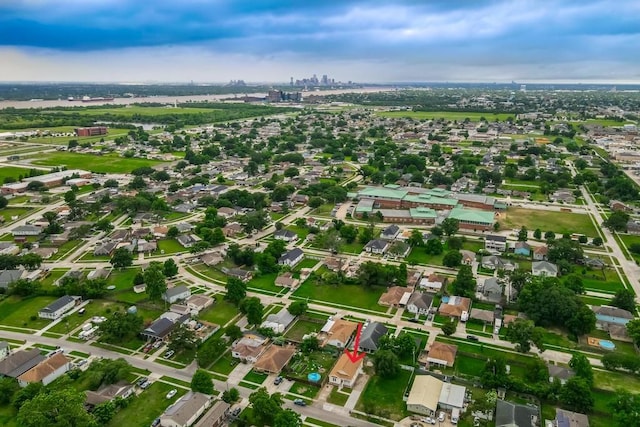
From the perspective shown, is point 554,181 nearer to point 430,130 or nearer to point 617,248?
point 617,248

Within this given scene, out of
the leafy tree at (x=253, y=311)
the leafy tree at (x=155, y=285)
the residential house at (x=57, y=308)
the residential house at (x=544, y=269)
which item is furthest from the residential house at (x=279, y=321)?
the residential house at (x=544, y=269)

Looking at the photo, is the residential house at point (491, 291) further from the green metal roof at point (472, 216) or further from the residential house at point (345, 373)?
the green metal roof at point (472, 216)

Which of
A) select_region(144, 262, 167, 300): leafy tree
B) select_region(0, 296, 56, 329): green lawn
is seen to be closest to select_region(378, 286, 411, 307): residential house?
select_region(144, 262, 167, 300): leafy tree

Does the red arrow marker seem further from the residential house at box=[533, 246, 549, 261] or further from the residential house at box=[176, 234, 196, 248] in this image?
the residential house at box=[176, 234, 196, 248]

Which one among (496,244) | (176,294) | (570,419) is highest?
(176,294)

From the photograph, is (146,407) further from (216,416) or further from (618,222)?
(618,222)

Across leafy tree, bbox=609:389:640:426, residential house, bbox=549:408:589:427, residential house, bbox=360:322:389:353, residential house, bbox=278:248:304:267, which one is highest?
leafy tree, bbox=609:389:640:426

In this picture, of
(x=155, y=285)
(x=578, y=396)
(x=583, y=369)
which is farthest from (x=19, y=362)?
(x=583, y=369)
